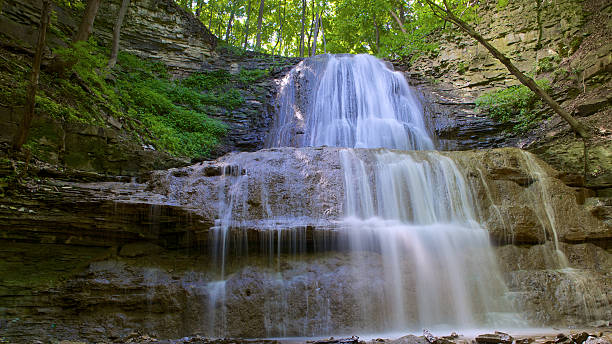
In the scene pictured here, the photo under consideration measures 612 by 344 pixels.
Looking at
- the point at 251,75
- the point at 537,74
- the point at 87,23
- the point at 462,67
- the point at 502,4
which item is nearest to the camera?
the point at 87,23

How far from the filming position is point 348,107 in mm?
13102

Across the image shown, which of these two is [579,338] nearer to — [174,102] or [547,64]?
[547,64]

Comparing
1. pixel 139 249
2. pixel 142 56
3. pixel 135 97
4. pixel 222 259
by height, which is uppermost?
pixel 142 56

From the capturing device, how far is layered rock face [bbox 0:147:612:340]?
5258 mm

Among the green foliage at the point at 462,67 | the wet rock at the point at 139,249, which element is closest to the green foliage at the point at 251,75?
the green foliage at the point at 462,67

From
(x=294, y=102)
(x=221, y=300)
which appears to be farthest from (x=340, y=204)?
(x=294, y=102)

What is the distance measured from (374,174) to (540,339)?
12.4 feet

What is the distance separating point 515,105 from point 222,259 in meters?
10.2

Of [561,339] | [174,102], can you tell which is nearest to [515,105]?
[561,339]

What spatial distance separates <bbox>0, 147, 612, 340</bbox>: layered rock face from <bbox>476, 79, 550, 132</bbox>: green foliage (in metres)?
4.68

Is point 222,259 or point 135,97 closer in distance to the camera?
point 222,259

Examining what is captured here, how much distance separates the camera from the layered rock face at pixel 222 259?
207 inches

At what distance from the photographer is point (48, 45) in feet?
30.0

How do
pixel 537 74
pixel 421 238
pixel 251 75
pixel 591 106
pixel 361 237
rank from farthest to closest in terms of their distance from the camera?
pixel 251 75, pixel 537 74, pixel 591 106, pixel 421 238, pixel 361 237
